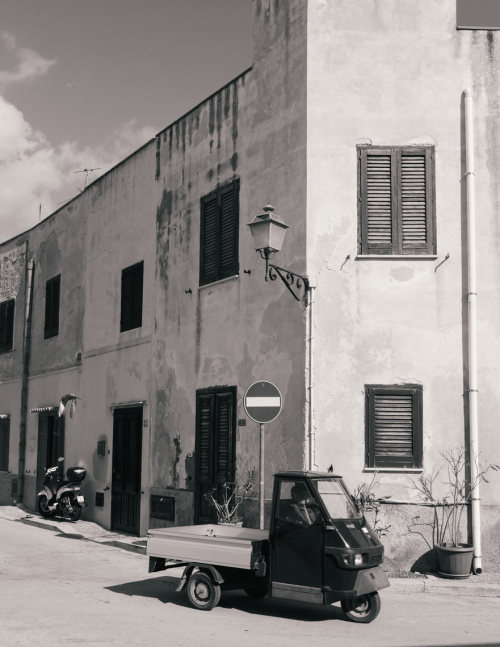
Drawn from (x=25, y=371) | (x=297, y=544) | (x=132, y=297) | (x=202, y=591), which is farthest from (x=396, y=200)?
(x=25, y=371)

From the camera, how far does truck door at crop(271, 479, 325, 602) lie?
8.60 meters

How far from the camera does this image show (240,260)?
47.0ft

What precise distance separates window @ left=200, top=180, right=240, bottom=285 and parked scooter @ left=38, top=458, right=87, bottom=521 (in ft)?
21.1

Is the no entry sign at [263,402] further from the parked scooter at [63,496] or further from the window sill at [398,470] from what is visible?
the parked scooter at [63,496]

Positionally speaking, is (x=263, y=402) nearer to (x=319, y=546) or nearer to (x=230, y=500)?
(x=319, y=546)

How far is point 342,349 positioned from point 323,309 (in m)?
0.69

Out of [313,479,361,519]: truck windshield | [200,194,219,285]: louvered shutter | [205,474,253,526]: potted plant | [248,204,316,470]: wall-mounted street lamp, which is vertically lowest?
[205,474,253,526]: potted plant

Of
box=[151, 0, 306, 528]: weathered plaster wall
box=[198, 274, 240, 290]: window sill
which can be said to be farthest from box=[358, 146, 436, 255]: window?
box=[198, 274, 240, 290]: window sill

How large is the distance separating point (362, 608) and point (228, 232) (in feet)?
25.4

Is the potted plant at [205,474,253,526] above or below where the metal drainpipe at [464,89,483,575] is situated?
below

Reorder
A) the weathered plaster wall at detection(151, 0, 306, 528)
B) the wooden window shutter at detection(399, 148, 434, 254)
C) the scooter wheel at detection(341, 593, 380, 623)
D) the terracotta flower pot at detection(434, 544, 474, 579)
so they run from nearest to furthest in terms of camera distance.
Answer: the scooter wheel at detection(341, 593, 380, 623)
the terracotta flower pot at detection(434, 544, 474, 579)
the wooden window shutter at detection(399, 148, 434, 254)
the weathered plaster wall at detection(151, 0, 306, 528)

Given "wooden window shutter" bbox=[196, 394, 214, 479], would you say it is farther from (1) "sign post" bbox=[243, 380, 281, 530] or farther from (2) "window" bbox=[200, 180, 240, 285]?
(1) "sign post" bbox=[243, 380, 281, 530]

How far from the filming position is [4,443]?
24859 mm

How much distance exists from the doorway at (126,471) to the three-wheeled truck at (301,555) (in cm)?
750
